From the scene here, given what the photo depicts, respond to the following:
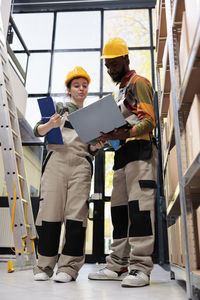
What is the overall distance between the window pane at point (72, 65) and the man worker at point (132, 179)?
3.32 m

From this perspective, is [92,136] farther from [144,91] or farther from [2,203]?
[2,203]

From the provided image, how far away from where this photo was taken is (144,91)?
185 centimetres

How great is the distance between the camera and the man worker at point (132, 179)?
166 cm

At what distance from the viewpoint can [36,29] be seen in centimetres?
592

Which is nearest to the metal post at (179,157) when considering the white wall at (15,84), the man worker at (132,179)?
the man worker at (132,179)

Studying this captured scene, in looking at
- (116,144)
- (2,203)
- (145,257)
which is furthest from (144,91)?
(2,203)

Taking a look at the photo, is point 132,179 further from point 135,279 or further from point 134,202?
point 135,279

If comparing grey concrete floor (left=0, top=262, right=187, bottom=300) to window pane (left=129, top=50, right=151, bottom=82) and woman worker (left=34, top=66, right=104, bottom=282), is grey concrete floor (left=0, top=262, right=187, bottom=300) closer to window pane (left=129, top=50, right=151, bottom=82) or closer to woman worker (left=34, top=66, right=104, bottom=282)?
woman worker (left=34, top=66, right=104, bottom=282)

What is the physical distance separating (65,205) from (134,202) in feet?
1.55

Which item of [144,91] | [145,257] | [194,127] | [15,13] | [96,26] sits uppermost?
[15,13]

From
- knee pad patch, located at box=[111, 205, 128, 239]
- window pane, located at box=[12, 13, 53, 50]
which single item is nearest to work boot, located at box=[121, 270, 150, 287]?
knee pad patch, located at box=[111, 205, 128, 239]

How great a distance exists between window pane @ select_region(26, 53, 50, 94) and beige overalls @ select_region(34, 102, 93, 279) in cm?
357

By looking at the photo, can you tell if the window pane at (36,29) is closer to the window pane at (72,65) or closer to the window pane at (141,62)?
the window pane at (72,65)

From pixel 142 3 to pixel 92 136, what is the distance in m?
5.11
